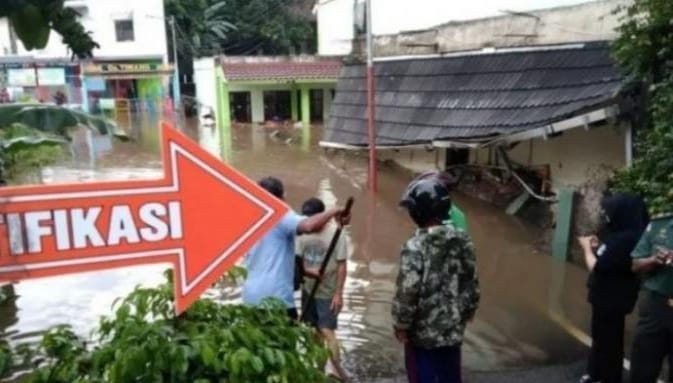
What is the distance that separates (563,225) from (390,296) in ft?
8.66

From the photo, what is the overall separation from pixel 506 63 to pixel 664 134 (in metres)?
5.21

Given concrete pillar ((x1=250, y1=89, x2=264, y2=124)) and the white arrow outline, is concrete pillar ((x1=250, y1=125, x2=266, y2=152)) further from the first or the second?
the white arrow outline

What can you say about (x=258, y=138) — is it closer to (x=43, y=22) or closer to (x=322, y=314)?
(x=322, y=314)

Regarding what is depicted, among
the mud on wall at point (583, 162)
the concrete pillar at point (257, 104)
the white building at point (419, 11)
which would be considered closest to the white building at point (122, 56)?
the concrete pillar at point (257, 104)

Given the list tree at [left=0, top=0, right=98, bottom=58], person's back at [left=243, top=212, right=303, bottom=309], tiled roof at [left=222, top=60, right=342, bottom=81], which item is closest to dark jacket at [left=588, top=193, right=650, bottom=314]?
person's back at [left=243, top=212, right=303, bottom=309]

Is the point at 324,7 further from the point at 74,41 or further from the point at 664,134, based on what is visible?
the point at 74,41

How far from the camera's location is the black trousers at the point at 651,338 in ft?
12.0

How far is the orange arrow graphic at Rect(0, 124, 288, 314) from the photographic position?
168cm

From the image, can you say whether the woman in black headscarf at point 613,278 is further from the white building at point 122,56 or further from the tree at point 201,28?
the tree at point 201,28

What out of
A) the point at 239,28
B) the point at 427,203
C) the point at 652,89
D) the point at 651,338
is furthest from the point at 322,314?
the point at 239,28

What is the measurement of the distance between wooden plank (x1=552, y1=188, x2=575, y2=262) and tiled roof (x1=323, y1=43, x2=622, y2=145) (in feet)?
3.33

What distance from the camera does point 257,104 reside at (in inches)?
1210

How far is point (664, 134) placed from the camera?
5.55 metres

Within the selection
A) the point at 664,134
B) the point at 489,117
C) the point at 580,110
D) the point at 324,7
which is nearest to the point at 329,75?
the point at 324,7
